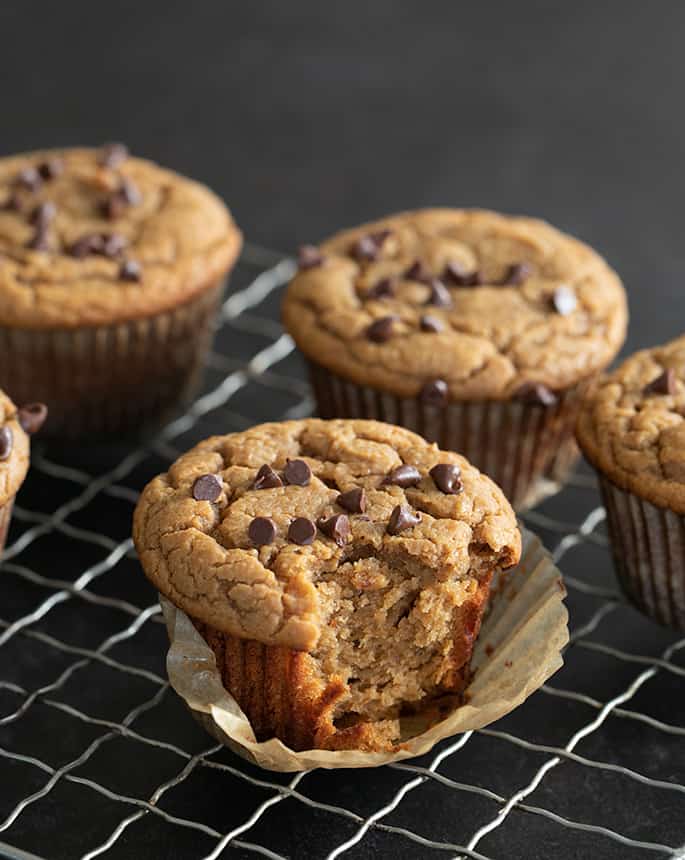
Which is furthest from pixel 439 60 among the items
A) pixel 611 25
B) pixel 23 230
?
pixel 23 230

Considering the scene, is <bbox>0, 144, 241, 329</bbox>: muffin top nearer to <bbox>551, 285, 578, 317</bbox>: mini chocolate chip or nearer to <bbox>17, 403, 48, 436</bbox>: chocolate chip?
<bbox>17, 403, 48, 436</bbox>: chocolate chip

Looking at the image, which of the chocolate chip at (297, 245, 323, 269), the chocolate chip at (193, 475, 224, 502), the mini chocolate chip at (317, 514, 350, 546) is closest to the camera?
the mini chocolate chip at (317, 514, 350, 546)

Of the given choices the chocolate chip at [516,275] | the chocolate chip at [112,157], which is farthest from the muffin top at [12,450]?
the chocolate chip at [516,275]

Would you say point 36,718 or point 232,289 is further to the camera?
point 232,289

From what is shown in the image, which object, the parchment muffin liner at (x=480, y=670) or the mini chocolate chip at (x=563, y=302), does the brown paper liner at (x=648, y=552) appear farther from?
the mini chocolate chip at (x=563, y=302)

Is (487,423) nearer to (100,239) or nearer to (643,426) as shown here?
(643,426)

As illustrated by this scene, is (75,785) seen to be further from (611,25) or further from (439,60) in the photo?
(611,25)

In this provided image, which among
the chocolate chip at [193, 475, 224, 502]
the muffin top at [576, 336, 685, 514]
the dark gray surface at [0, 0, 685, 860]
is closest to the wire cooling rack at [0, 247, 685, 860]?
Answer: the dark gray surface at [0, 0, 685, 860]

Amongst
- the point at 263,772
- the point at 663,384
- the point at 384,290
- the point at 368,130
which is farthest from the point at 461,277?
the point at 368,130
